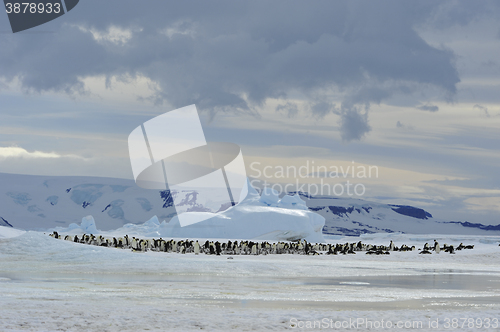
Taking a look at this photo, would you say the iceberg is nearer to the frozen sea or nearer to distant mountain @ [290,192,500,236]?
the frozen sea

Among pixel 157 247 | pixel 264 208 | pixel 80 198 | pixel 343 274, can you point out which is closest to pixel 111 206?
pixel 80 198

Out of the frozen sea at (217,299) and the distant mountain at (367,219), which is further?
the distant mountain at (367,219)

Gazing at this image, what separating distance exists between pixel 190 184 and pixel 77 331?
11523cm

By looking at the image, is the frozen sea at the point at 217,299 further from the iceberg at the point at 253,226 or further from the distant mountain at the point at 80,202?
the distant mountain at the point at 80,202

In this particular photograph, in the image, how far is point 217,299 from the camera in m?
13.0

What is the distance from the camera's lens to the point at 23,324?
8898 mm

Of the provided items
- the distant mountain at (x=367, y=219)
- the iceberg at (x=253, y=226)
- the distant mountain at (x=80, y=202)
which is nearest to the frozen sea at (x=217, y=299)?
the iceberg at (x=253, y=226)

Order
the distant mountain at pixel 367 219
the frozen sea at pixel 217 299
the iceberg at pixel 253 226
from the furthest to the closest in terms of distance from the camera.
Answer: the distant mountain at pixel 367 219 < the iceberg at pixel 253 226 < the frozen sea at pixel 217 299

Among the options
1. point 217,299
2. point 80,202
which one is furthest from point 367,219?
point 217,299

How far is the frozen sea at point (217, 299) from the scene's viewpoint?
968 centimetres

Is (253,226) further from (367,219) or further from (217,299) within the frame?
(367,219)

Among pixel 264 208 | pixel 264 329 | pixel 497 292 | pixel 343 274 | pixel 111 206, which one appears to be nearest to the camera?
pixel 264 329

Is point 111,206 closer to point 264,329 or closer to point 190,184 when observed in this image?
point 190,184

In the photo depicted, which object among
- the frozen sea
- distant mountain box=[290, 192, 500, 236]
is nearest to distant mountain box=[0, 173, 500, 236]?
distant mountain box=[290, 192, 500, 236]
